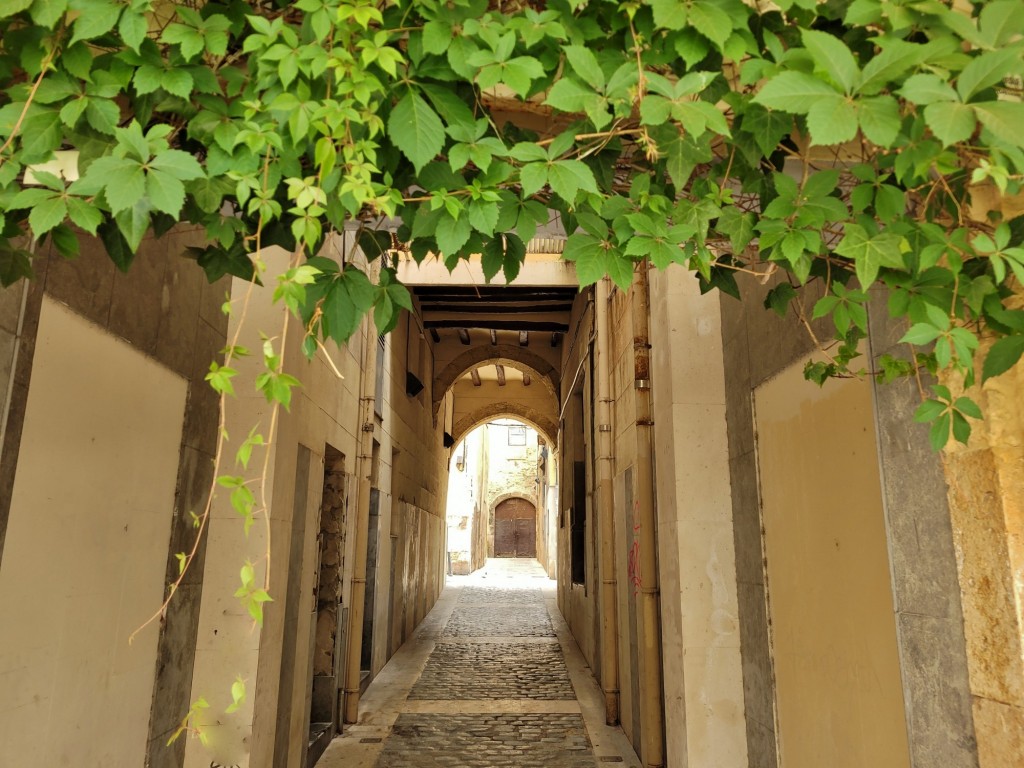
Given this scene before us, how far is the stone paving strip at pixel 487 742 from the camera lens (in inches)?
186

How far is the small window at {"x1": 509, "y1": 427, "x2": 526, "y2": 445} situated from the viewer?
94.2 feet

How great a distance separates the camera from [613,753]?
4867 millimetres

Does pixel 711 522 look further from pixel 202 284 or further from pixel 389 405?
pixel 389 405

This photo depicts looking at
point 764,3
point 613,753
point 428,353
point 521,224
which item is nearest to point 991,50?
point 764,3

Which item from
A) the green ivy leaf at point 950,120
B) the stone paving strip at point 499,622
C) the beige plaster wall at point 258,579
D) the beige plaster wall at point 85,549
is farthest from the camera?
the stone paving strip at point 499,622

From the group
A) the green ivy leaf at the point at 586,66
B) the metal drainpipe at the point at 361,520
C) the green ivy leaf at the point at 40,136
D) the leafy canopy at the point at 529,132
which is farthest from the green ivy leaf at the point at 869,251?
the metal drainpipe at the point at 361,520

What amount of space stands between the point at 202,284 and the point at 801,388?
8.91 feet

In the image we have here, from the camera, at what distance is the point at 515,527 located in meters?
31.0

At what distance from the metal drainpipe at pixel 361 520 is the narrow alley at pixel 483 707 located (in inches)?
12.6

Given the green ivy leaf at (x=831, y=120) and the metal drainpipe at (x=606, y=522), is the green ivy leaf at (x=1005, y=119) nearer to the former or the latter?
the green ivy leaf at (x=831, y=120)

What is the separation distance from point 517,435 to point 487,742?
23.8m

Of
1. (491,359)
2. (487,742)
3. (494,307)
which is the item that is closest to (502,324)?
(494,307)

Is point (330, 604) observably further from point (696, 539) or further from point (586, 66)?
point (586, 66)

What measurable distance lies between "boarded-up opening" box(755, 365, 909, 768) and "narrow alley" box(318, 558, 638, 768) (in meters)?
2.41
